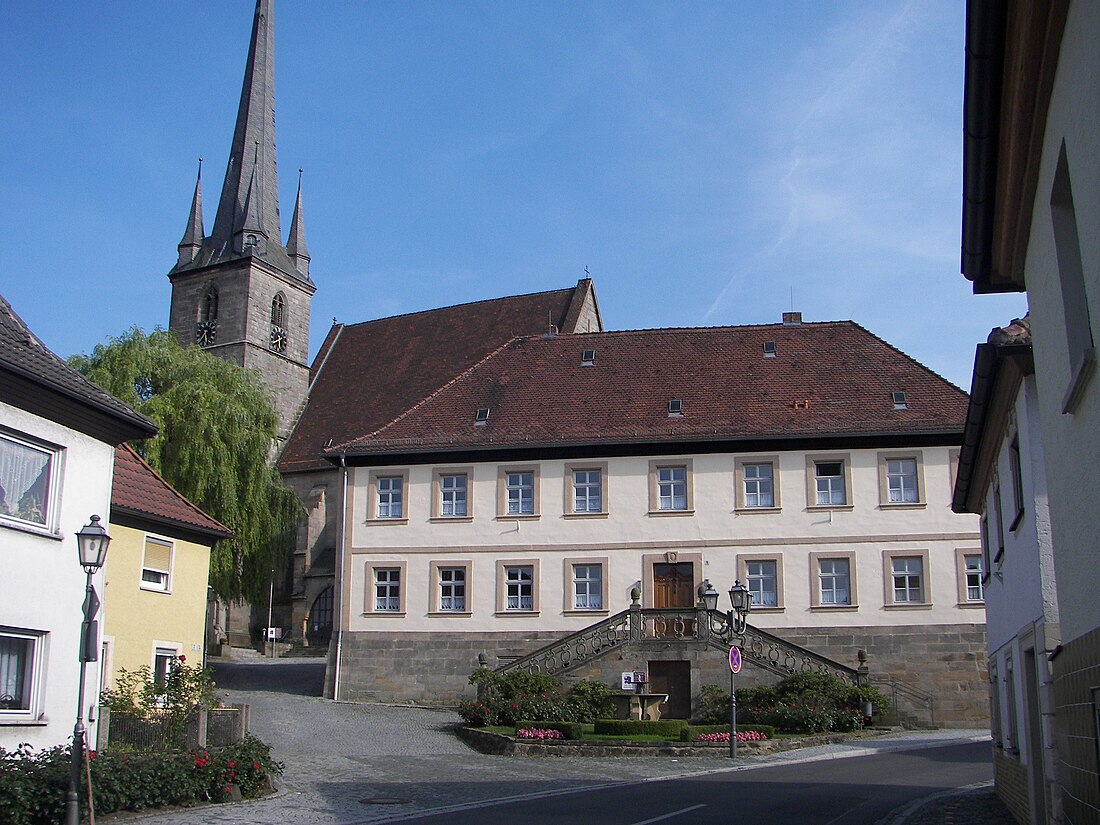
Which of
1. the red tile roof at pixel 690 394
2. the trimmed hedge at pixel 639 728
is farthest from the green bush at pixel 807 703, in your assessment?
the red tile roof at pixel 690 394

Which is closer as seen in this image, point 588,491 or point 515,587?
point 515,587

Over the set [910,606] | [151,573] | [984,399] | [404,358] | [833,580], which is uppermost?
[404,358]

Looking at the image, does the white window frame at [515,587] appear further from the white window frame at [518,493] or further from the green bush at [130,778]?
the green bush at [130,778]

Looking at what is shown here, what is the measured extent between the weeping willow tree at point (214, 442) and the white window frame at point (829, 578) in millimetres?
16133

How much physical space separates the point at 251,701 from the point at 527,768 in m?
12.4

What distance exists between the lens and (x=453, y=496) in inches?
1353

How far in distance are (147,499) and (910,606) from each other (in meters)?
19.7

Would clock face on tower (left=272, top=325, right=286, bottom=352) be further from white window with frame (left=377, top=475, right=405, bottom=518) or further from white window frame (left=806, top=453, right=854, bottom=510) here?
white window frame (left=806, top=453, right=854, bottom=510)

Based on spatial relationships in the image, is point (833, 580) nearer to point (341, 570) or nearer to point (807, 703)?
point (807, 703)

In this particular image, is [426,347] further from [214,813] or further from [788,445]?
[214,813]

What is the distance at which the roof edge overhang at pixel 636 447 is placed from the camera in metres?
32.5

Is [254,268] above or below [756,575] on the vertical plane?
above

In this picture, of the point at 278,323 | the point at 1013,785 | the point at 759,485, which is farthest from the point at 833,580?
the point at 278,323

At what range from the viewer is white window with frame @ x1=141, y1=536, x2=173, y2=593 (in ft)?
71.1
